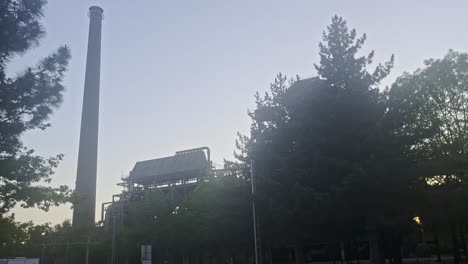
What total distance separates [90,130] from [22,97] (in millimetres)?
54382

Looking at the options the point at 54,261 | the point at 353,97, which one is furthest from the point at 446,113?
the point at 54,261

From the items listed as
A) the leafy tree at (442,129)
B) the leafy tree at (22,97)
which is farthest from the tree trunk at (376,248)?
the leafy tree at (22,97)

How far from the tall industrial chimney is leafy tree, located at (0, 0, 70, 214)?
49.3 meters

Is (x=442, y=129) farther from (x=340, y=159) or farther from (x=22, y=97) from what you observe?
(x=22, y=97)

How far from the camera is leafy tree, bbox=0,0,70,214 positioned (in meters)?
12.3

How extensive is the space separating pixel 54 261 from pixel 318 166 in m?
53.2

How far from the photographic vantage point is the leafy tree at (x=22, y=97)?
12266mm

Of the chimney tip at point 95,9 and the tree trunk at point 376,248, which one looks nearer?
the tree trunk at point 376,248

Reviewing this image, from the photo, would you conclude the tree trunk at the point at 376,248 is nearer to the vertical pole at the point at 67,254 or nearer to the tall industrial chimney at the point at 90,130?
the tall industrial chimney at the point at 90,130

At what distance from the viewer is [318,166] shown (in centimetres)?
2866

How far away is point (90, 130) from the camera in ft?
213

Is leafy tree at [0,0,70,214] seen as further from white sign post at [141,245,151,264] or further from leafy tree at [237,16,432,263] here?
leafy tree at [237,16,432,263]

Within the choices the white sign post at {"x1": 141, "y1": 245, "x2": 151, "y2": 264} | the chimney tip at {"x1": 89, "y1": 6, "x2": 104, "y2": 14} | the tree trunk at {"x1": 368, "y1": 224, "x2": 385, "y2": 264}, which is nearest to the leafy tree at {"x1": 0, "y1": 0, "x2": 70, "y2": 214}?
the white sign post at {"x1": 141, "y1": 245, "x2": 151, "y2": 264}

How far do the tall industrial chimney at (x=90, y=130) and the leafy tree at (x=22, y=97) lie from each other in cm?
4928
